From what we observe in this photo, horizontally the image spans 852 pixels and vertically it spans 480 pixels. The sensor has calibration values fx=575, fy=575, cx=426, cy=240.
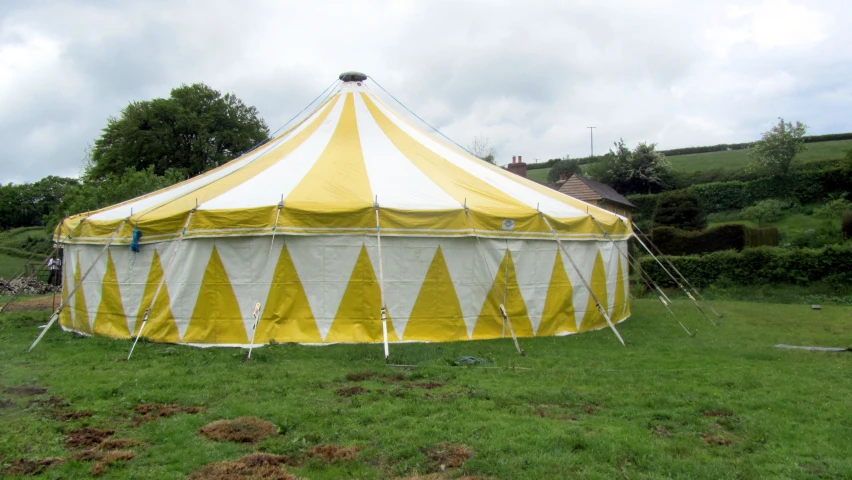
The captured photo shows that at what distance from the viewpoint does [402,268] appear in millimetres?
7602

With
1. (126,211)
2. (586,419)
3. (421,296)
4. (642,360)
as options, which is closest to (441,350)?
(421,296)

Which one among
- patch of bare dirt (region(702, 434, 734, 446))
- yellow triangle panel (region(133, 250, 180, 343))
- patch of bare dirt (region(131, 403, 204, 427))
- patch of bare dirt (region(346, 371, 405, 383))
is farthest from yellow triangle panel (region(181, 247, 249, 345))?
patch of bare dirt (region(702, 434, 734, 446))

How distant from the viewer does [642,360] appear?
6.61m

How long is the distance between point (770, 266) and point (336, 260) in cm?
1177

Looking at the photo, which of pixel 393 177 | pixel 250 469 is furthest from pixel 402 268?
pixel 250 469

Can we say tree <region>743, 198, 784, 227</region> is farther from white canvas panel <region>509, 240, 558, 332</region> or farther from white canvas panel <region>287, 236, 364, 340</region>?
white canvas panel <region>287, 236, 364, 340</region>

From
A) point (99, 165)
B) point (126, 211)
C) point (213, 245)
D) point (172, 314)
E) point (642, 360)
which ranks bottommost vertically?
point (642, 360)

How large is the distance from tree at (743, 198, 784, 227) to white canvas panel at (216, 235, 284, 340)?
79.4ft

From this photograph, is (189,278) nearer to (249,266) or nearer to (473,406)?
(249,266)

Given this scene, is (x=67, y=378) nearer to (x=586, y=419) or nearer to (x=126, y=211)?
(x=126, y=211)

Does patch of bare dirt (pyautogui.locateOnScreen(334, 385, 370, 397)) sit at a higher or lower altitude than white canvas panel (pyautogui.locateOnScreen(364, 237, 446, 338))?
lower

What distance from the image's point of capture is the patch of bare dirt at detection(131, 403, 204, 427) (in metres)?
4.44

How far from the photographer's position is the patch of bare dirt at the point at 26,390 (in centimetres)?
509

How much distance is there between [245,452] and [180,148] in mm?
26928
